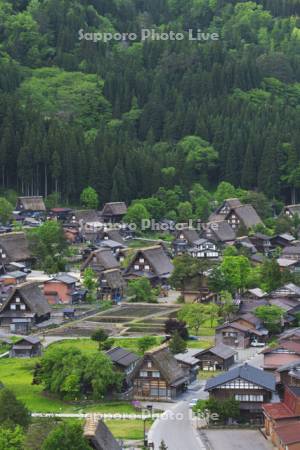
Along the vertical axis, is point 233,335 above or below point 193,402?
above

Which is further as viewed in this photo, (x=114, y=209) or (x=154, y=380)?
(x=114, y=209)

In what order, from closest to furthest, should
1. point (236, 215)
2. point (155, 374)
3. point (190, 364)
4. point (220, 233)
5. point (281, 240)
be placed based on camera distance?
point (155, 374)
point (190, 364)
point (220, 233)
point (281, 240)
point (236, 215)

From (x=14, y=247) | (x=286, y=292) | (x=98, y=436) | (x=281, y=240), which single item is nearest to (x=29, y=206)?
(x=14, y=247)

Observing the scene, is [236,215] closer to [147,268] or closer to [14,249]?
[147,268]

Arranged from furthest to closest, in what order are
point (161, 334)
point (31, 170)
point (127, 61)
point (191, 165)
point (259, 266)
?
point (127, 61), point (191, 165), point (31, 170), point (259, 266), point (161, 334)

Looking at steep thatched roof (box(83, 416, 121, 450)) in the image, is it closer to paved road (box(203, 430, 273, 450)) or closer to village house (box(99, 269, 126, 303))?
paved road (box(203, 430, 273, 450))

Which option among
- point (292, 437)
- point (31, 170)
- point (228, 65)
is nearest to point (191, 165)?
point (31, 170)

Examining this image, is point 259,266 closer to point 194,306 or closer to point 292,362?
point 194,306

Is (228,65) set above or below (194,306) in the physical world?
above
